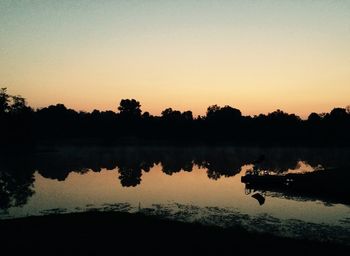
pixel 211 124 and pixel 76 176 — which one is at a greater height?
pixel 211 124

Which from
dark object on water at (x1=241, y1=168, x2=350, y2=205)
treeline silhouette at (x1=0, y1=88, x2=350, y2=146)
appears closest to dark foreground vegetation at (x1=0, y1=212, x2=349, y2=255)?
dark object on water at (x1=241, y1=168, x2=350, y2=205)

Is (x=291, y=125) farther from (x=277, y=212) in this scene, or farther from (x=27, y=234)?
(x=27, y=234)

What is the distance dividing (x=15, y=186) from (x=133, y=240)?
1191 inches

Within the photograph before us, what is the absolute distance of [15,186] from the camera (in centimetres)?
4334

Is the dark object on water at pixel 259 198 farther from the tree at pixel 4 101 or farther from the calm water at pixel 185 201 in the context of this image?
the tree at pixel 4 101

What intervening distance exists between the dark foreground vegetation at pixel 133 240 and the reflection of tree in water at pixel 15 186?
11.8m

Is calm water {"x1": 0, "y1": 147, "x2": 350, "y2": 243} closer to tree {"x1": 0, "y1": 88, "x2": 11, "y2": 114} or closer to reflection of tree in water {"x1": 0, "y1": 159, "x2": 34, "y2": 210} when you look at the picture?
reflection of tree in water {"x1": 0, "y1": 159, "x2": 34, "y2": 210}

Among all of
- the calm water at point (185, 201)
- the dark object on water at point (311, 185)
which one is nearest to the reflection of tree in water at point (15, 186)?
the calm water at point (185, 201)

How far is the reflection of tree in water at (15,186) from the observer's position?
109 feet

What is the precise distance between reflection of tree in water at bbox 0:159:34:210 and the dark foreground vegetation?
11.8 metres

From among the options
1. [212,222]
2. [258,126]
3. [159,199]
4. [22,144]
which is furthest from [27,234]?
[258,126]

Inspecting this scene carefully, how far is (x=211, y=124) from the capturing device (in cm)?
19412

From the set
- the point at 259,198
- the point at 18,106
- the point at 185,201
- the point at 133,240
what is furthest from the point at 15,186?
the point at 18,106

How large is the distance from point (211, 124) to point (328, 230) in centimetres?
17088
